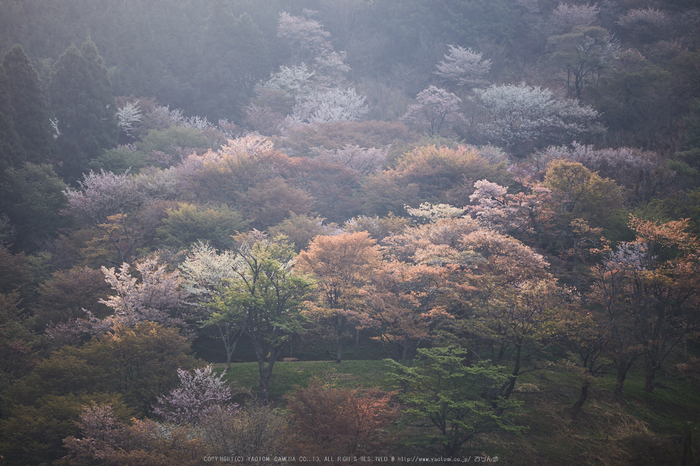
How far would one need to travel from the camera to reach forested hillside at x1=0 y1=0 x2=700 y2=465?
13.9m

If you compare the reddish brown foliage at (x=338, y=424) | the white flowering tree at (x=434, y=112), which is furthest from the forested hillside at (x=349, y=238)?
the white flowering tree at (x=434, y=112)

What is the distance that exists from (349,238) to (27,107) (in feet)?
88.6

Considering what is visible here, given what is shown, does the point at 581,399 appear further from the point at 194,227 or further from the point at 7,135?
the point at 7,135

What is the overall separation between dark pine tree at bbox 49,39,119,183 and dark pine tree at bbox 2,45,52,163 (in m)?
2.40

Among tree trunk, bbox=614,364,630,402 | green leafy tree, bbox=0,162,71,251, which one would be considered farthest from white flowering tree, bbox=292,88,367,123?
tree trunk, bbox=614,364,630,402

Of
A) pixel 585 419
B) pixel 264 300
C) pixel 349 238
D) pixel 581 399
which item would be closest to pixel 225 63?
pixel 349 238

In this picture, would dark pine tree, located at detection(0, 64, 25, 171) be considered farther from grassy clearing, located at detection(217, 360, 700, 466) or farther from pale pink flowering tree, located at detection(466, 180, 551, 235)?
pale pink flowering tree, located at detection(466, 180, 551, 235)

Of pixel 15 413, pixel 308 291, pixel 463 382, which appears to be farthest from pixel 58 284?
pixel 463 382

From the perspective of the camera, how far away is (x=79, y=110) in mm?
33719

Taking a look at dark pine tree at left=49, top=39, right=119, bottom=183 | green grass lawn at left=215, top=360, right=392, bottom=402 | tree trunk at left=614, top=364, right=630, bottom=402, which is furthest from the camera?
dark pine tree at left=49, top=39, right=119, bottom=183

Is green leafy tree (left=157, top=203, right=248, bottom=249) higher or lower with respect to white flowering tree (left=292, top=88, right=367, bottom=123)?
lower

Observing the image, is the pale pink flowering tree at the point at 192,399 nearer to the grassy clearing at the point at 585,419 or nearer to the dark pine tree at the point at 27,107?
the grassy clearing at the point at 585,419

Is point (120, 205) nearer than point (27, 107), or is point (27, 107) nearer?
point (120, 205)

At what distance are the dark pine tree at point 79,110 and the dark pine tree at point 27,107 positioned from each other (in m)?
2.40
